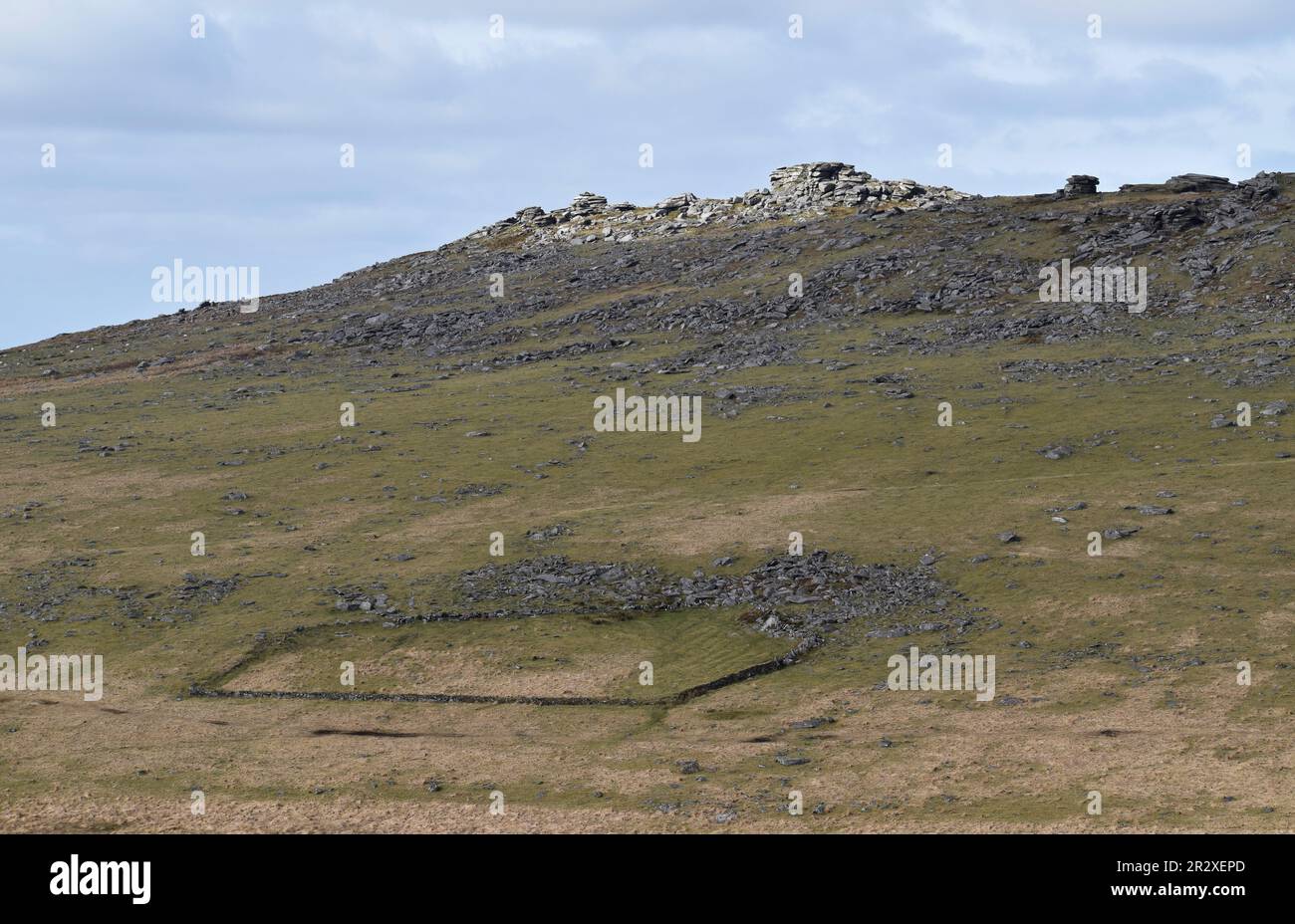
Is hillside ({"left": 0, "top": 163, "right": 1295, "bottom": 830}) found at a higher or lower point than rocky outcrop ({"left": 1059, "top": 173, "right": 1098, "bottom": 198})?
lower

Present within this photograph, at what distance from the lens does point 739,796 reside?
38.3m

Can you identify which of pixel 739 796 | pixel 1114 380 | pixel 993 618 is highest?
pixel 1114 380

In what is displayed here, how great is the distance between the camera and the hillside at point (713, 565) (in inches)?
1591

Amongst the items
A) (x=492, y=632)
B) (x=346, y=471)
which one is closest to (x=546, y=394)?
(x=346, y=471)

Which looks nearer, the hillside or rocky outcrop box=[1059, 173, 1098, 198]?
the hillside

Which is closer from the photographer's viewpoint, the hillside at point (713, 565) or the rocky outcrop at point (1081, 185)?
the hillside at point (713, 565)

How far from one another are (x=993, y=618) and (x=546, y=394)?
205 feet

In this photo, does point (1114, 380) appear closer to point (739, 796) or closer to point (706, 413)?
point (706, 413)

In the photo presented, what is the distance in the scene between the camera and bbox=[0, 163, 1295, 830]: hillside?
40.4m

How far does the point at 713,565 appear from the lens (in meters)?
67.4

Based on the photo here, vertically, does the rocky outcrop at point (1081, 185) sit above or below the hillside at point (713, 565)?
above

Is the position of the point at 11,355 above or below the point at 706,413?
above

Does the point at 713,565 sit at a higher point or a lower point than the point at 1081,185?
lower

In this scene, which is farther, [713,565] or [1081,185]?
[1081,185]
